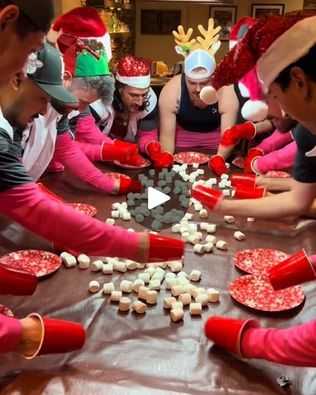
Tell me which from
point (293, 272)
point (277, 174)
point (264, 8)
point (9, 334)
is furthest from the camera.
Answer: point (264, 8)

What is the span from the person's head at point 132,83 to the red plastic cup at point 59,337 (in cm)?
156

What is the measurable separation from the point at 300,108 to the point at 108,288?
0.63 m

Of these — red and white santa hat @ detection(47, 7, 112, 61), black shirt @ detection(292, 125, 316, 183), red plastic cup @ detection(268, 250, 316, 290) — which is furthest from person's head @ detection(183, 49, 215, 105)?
red plastic cup @ detection(268, 250, 316, 290)

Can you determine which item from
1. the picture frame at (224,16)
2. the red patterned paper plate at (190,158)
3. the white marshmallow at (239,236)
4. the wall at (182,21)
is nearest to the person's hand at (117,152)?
the red patterned paper plate at (190,158)

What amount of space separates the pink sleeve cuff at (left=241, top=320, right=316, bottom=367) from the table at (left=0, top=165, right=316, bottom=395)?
30mm

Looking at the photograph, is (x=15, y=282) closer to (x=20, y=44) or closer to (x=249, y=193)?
(x=20, y=44)

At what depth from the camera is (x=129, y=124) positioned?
99.8 inches

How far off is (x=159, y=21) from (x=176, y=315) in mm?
5522

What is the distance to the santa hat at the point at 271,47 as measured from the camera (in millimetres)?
913

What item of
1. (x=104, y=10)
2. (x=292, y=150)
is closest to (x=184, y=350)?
(x=292, y=150)

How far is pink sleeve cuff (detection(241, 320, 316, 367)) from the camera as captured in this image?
94 centimetres

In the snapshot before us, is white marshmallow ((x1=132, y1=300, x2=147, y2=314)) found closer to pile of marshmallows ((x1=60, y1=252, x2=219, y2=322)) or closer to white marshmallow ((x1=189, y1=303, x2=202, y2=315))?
pile of marshmallows ((x1=60, y1=252, x2=219, y2=322))

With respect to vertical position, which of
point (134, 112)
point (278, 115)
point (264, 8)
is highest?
point (278, 115)

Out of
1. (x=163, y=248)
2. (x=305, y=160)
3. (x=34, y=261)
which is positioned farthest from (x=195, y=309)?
(x=305, y=160)
